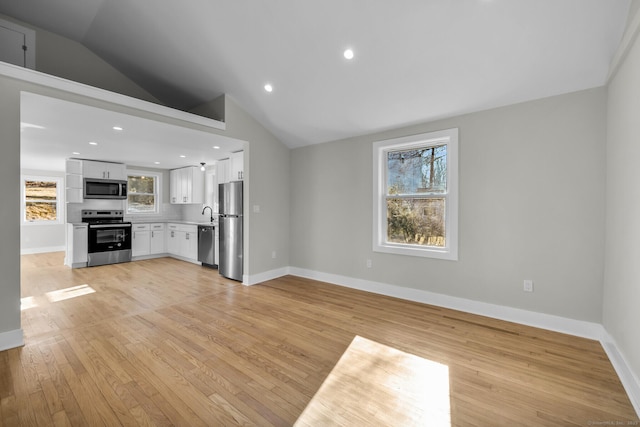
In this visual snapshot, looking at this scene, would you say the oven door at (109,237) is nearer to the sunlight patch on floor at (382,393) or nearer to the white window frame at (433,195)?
the white window frame at (433,195)

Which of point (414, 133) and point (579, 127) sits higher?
point (414, 133)

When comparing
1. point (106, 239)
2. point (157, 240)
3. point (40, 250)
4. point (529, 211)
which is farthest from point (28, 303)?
point (529, 211)

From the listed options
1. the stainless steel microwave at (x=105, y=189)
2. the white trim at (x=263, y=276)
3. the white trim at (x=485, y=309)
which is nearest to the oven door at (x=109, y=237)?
the stainless steel microwave at (x=105, y=189)

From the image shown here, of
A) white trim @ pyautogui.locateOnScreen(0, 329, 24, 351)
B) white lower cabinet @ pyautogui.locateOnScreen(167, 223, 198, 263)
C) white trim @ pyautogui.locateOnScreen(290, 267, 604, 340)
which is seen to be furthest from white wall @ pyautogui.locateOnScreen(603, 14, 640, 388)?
white lower cabinet @ pyautogui.locateOnScreen(167, 223, 198, 263)

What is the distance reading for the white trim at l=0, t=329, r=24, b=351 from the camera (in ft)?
7.94

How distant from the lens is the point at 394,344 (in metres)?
2.59

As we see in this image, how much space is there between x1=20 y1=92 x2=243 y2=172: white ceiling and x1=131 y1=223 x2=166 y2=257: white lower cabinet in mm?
1536

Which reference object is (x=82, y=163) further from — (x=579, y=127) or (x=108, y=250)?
(x=579, y=127)

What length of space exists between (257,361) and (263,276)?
248 centimetres

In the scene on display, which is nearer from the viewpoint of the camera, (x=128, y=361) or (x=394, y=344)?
(x=128, y=361)

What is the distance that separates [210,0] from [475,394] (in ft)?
13.3

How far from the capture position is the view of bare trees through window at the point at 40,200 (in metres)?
7.20

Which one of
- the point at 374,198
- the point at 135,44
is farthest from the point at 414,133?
the point at 135,44

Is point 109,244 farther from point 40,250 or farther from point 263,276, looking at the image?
point 263,276
